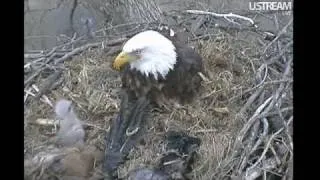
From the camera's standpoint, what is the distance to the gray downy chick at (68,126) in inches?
169

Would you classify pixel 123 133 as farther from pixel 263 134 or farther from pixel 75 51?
pixel 263 134

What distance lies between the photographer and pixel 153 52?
4.30m

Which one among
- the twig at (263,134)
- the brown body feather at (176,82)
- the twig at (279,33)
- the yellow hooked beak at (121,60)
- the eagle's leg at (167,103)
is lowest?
the twig at (263,134)

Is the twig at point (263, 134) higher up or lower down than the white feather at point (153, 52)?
lower down

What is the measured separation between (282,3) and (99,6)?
108 cm

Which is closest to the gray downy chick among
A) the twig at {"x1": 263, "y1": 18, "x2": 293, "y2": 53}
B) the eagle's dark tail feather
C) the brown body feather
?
the eagle's dark tail feather

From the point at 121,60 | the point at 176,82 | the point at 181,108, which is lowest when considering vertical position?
the point at 181,108

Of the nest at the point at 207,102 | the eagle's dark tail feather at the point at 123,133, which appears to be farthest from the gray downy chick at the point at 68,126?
the eagle's dark tail feather at the point at 123,133

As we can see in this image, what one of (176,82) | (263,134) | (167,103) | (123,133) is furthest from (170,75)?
(263,134)

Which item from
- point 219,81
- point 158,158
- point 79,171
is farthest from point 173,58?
point 79,171

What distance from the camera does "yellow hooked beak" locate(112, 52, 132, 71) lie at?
429cm

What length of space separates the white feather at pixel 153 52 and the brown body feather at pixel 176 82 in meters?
0.03

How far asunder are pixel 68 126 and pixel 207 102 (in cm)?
83

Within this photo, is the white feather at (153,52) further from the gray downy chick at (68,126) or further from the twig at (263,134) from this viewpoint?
the twig at (263,134)
